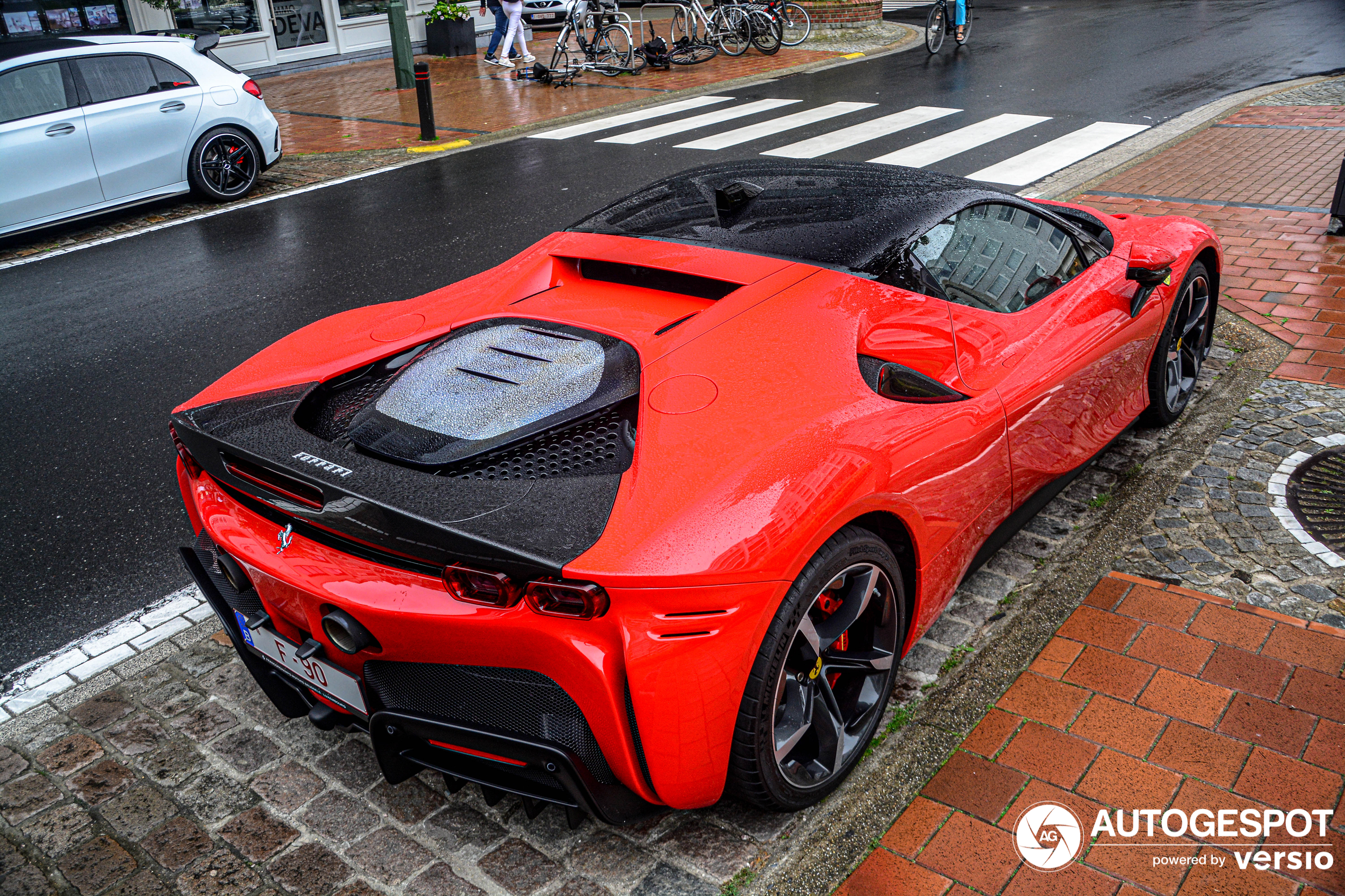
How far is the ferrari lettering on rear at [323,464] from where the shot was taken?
2451mm

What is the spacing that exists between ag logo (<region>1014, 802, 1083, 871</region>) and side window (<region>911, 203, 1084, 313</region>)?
5.19 feet

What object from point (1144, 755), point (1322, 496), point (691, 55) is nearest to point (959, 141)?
point (1322, 496)

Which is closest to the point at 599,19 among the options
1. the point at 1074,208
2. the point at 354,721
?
the point at 1074,208

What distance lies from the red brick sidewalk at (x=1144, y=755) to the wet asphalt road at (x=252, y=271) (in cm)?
307

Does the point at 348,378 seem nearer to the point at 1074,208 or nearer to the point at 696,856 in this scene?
the point at 696,856

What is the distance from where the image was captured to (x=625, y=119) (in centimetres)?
1357

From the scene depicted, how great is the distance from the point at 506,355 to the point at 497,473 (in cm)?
54

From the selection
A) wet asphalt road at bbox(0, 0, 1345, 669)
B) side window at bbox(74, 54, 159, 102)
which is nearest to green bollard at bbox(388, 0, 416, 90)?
wet asphalt road at bbox(0, 0, 1345, 669)

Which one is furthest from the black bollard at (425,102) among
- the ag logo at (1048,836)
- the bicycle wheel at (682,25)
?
the ag logo at (1048,836)

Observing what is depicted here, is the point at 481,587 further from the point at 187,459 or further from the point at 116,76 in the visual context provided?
the point at 116,76

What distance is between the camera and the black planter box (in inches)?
782

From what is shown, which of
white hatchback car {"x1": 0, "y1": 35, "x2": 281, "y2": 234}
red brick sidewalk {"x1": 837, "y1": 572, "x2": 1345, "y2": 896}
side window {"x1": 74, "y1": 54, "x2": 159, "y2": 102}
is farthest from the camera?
side window {"x1": 74, "y1": 54, "x2": 159, "y2": 102}

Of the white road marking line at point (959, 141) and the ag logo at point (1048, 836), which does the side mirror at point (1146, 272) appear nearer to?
the ag logo at point (1048, 836)

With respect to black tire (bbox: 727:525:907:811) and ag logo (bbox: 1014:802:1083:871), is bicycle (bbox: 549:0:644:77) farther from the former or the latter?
ag logo (bbox: 1014:802:1083:871)
